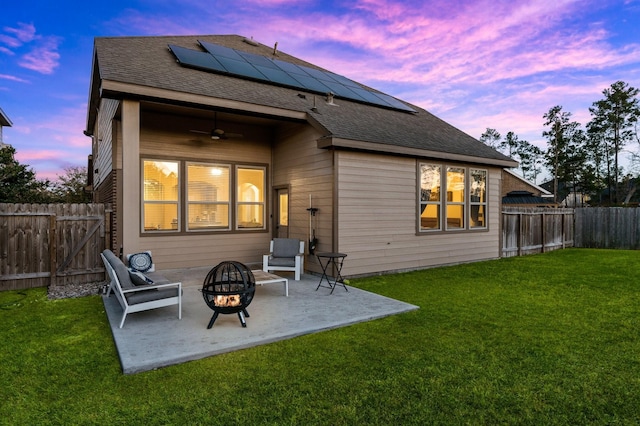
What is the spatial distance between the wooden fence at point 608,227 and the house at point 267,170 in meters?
6.55

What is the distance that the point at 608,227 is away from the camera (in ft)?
43.9

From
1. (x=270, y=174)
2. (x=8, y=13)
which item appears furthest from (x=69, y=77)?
(x=270, y=174)

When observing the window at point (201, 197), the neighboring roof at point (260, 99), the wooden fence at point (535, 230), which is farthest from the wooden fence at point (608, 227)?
the window at point (201, 197)

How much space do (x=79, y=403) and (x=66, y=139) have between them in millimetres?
17882

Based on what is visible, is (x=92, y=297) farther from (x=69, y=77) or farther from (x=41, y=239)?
(x=69, y=77)

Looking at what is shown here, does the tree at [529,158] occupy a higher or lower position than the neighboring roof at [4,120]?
higher

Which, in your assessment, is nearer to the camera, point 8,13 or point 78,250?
point 78,250

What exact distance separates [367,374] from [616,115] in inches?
1450

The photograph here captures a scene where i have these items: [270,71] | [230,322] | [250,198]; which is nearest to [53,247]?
[250,198]

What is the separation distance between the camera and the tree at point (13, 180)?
1093 centimetres

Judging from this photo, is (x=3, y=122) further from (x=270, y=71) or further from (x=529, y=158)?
(x=529, y=158)

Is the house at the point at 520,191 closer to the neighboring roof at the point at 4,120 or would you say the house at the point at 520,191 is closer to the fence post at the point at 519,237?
the fence post at the point at 519,237

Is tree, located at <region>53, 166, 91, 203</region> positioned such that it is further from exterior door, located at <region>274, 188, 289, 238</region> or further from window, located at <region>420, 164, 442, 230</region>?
window, located at <region>420, 164, 442, 230</region>

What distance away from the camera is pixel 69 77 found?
1380 cm
